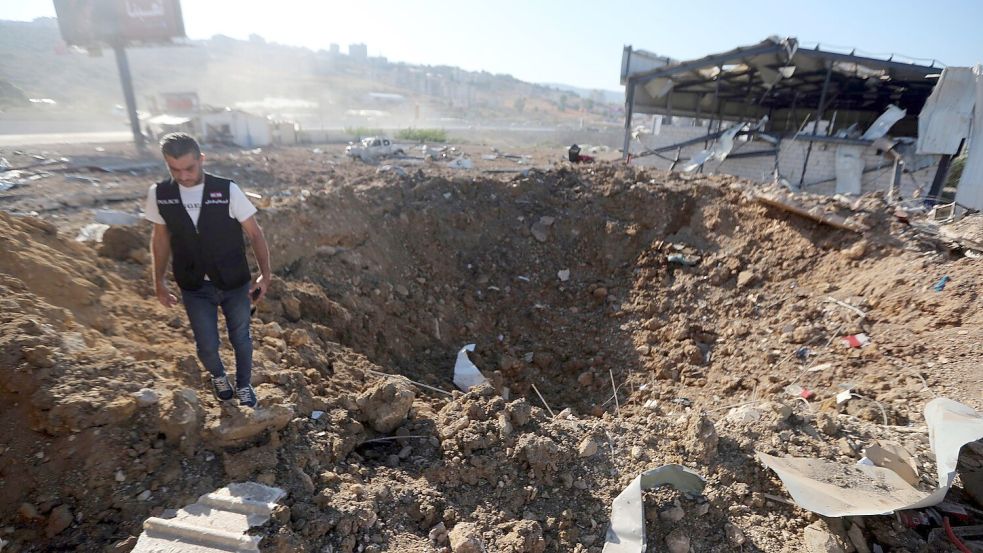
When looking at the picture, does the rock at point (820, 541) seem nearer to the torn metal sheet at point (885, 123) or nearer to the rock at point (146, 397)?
the rock at point (146, 397)

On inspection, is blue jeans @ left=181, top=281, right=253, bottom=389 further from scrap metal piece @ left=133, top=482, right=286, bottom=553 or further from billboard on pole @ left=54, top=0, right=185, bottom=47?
billboard on pole @ left=54, top=0, right=185, bottom=47

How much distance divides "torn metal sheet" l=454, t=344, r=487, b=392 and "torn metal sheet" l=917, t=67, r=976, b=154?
1155cm

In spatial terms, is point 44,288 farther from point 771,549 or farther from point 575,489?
point 771,549

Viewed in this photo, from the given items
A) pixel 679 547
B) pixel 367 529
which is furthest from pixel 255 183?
pixel 679 547

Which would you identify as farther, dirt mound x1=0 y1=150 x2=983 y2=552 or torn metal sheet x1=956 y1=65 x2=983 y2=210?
torn metal sheet x1=956 y1=65 x2=983 y2=210

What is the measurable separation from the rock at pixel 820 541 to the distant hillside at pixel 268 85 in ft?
88.4

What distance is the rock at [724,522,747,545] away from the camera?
2270mm

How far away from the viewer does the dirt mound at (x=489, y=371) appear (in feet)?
7.24

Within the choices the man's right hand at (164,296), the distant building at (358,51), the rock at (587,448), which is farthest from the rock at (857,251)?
the distant building at (358,51)

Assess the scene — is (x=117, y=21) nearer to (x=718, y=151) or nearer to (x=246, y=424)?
(x=718, y=151)

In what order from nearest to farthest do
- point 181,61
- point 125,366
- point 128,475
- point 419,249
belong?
1. point 128,475
2. point 125,366
3. point 419,249
4. point 181,61

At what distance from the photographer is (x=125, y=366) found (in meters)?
2.54

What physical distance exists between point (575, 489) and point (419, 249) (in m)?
4.53

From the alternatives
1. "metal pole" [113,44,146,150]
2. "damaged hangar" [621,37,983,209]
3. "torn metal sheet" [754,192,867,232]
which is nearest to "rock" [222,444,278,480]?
"torn metal sheet" [754,192,867,232]
